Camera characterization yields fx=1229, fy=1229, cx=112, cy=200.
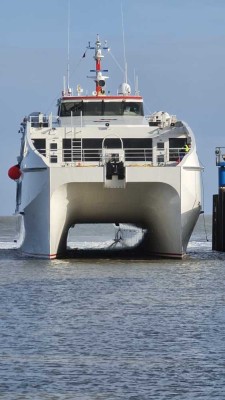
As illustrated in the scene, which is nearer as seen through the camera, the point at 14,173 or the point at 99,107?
the point at 99,107

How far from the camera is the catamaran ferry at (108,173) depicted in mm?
40938

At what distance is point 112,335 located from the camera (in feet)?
77.5

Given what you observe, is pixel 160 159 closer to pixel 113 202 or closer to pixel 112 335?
pixel 113 202

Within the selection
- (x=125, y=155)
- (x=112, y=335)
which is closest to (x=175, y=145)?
(x=125, y=155)

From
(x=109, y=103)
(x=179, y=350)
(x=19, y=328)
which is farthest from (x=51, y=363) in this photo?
(x=109, y=103)

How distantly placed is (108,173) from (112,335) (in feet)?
57.3

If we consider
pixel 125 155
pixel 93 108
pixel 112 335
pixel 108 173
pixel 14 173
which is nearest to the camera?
pixel 112 335

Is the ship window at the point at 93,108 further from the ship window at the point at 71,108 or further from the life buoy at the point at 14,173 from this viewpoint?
the life buoy at the point at 14,173

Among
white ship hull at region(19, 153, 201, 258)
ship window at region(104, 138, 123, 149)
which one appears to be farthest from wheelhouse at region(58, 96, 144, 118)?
white ship hull at region(19, 153, 201, 258)

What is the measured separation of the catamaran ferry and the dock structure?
8.28 m

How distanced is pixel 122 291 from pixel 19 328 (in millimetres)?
8583

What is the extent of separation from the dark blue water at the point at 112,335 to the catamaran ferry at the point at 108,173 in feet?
10.2

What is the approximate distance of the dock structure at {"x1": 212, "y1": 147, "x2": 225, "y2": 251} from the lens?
55.1 meters

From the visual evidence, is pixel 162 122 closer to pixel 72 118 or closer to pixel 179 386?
pixel 72 118
